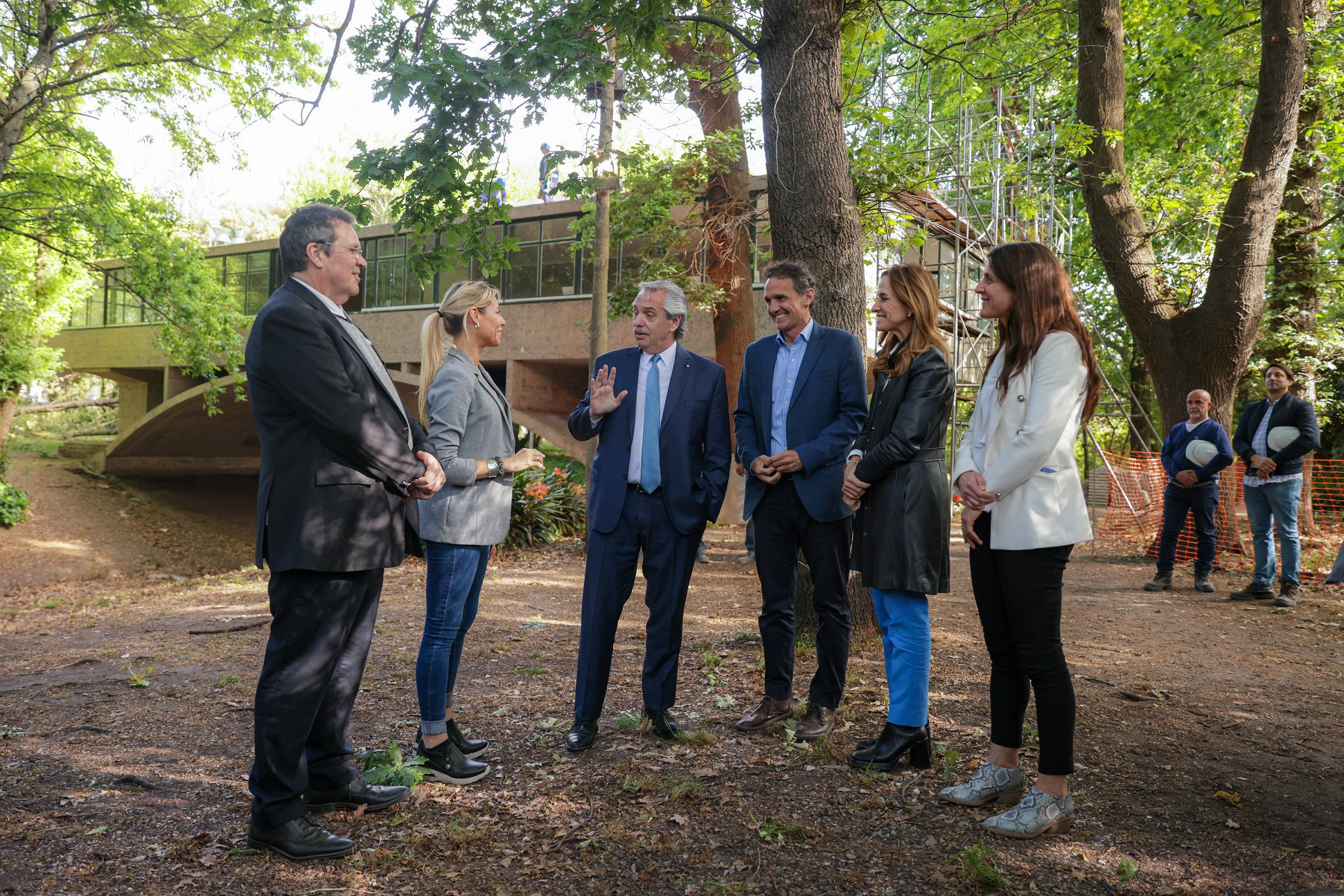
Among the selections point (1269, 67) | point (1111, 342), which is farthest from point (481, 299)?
point (1111, 342)

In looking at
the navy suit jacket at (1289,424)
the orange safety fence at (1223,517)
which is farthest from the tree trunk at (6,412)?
the navy suit jacket at (1289,424)

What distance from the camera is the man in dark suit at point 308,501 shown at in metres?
2.86

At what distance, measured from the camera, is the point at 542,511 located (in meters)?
13.2

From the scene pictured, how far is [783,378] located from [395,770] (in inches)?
90.4

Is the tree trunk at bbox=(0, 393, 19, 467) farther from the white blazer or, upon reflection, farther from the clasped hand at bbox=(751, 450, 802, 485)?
the white blazer

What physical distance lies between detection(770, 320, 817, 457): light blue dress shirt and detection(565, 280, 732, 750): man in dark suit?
252mm

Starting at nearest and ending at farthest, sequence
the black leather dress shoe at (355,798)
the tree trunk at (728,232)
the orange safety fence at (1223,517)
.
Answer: the black leather dress shoe at (355,798)
the orange safety fence at (1223,517)
the tree trunk at (728,232)

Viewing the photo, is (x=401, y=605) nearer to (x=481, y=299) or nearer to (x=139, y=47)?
(x=481, y=299)

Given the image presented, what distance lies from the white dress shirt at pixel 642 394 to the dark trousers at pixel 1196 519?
7.22 m

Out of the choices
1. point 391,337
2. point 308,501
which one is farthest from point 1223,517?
point 391,337

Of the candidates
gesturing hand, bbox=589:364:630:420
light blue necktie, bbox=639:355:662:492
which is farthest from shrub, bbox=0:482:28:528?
light blue necktie, bbox=639:355:662:492

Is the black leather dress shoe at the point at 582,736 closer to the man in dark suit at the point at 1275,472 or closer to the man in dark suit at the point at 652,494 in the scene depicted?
the man in dark suit at the point at 652,494

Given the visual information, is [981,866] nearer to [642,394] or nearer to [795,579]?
[795,579]

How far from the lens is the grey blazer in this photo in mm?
3457
